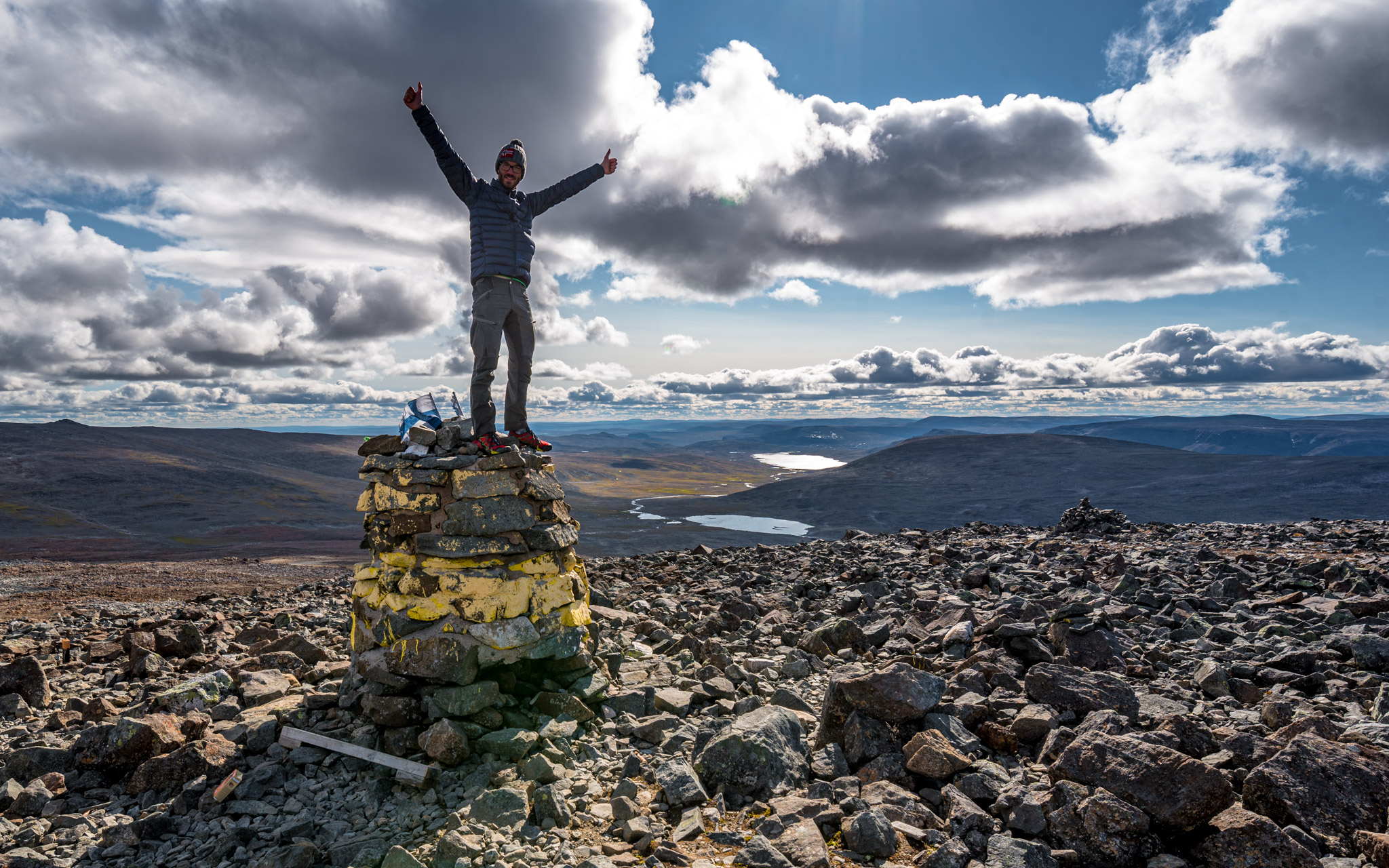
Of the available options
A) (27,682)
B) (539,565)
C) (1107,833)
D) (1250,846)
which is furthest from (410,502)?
(1250,846)

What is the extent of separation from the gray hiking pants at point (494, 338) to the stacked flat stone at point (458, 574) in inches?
37.4

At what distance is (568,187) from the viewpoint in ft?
29.2

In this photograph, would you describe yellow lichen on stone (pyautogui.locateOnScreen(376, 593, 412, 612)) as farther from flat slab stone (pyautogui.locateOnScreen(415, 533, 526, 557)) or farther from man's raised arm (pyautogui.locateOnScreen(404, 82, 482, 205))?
man's raised arm (pyautogui.locateOnScreen(404, 82, 482, 205))

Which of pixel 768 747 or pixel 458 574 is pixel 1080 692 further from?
pixel 458 574

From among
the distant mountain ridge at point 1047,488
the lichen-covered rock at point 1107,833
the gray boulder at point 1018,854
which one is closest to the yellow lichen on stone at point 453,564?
the gray boulder at point 1018,854

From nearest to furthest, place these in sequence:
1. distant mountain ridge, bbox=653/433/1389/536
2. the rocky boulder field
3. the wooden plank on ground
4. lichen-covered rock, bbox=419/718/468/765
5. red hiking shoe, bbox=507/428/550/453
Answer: the rocky boulder field → the wooden plank on ground → lichen-covered rock, bbox=419/718/468/765 → red hiking shoe, bbox=507/428/550/453 → distant mountain ridge, bbox=653/433/1389/536

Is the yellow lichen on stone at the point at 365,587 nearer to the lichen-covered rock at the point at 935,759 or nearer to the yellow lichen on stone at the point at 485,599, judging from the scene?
the yellow lichen on stone at the point at 485,599

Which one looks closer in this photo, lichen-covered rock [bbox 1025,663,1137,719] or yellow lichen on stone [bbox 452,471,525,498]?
lichen-covered rock [bbox 1025,663,1137,719]

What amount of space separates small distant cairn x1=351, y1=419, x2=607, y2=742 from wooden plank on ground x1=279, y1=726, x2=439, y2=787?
0.46 m

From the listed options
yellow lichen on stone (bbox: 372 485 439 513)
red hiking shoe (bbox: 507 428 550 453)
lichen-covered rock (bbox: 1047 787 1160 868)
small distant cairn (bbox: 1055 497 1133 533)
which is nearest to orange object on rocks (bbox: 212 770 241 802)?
yellow lichen on stone (bbox: 372 485 439 513)

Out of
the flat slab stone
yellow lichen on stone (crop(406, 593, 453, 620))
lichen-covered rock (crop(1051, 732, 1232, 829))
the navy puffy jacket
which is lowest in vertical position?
lichen-covered rock (crop(1051, 732, 1232, 829))

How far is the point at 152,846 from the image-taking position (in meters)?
5.37

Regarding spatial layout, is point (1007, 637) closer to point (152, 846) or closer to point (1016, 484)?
point (152, 846)

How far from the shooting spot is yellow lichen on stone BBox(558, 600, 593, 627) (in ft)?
26.0
